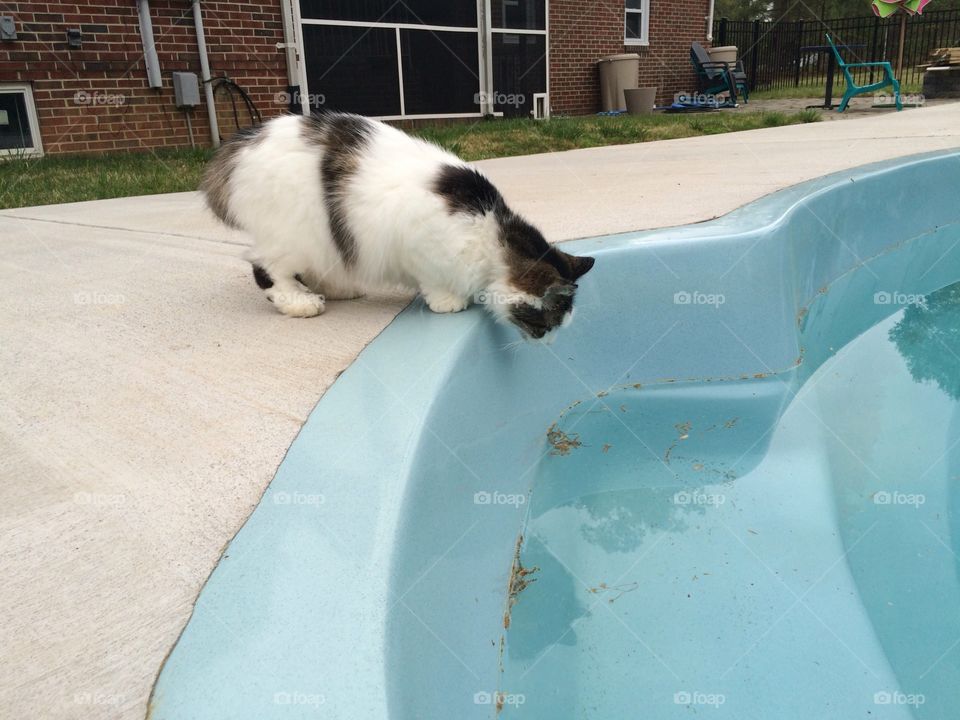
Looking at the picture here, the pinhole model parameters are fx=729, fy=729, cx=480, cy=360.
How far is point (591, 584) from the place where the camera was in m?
1.92

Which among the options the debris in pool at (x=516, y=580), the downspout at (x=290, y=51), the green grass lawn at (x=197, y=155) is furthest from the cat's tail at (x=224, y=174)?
the downspout at (x=290, y=51)

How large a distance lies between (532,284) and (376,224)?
1.85 feet

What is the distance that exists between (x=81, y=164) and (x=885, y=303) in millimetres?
6598

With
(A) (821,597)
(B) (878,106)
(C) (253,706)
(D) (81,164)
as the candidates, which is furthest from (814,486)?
(B) (878,106)

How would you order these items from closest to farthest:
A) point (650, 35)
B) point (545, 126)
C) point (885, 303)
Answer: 1. point (885, 303)
2. point (545, 126)
3. point (650, 35)

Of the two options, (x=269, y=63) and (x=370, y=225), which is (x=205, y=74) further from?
(x=370, y=225)

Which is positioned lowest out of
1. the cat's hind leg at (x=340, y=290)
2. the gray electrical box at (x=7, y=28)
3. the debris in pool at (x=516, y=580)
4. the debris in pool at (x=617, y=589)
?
the debris in pool at (x=617, y=589)

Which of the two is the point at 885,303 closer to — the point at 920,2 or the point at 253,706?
the point at 253,706

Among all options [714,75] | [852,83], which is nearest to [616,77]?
[714,75]

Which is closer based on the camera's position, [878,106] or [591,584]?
[591,584]

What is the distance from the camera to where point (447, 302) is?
2443 millimetres

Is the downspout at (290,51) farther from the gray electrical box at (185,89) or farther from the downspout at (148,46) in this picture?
the downspout at (148,46)

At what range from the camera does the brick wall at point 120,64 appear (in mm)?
6742

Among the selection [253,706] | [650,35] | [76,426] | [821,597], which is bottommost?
[821,597]
